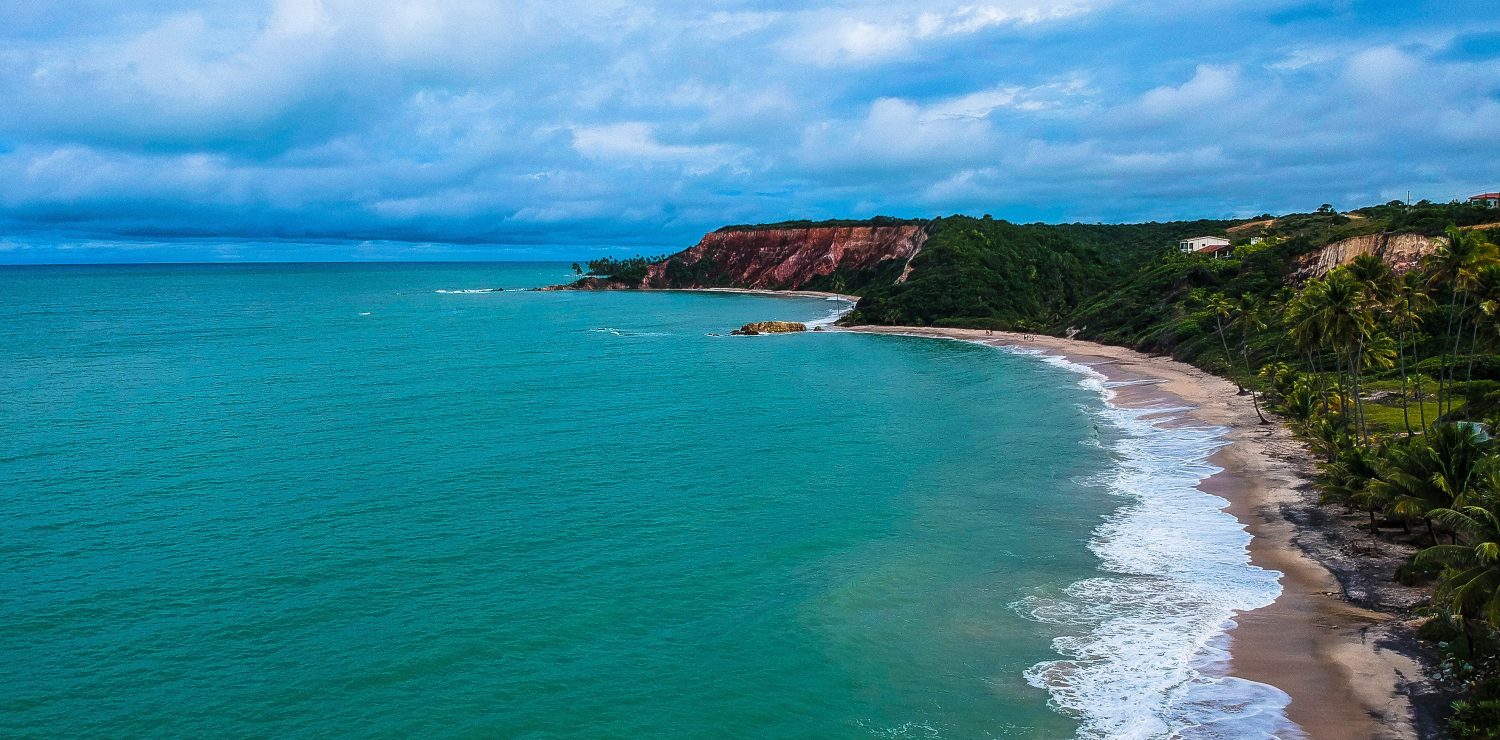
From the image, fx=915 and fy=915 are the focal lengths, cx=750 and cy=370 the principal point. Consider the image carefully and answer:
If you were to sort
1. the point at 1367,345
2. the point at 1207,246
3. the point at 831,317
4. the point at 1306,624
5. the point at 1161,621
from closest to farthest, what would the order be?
the point at 1306,624, the point at 1161,621, the point at 1367,345, the point at 1207,246, the point at 831,317

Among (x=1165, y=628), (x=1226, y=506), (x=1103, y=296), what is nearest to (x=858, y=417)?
(x=1226, y=506)

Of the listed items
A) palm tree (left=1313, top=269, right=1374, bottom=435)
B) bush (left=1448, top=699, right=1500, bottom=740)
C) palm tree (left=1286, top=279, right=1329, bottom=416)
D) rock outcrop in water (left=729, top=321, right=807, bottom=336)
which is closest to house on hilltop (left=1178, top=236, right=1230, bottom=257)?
rock outcrop in water (left=729, top=321, right=807, bottom=336)

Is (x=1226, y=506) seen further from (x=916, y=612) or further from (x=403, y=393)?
(x=403, y=393)

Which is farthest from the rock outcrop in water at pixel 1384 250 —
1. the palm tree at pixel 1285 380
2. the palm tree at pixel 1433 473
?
the palm tree at pixel 1433 473

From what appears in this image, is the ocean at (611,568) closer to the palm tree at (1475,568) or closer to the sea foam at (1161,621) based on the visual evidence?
the sea foam at (1161,621)

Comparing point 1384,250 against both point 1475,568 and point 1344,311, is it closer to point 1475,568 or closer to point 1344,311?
point 1344,311

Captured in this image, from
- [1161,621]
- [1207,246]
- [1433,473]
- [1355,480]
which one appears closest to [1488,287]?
[1355,480]
